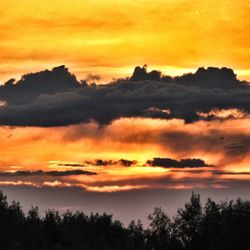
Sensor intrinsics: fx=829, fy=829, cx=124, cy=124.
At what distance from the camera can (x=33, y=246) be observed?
127 meters

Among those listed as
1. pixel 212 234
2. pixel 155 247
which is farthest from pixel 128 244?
pixel 212 234

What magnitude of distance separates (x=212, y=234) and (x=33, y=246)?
2797 centimetres

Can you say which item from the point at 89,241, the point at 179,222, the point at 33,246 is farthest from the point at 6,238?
the point at 179,222

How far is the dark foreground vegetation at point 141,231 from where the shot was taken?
412 feet

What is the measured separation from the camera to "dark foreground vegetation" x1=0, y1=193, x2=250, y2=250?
412ft

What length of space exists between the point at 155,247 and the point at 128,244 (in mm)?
4623

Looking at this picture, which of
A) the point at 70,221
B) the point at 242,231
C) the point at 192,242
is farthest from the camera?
the point at 70,221

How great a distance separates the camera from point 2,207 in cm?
A: 14925

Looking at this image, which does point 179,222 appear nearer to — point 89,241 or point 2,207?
point 89,241

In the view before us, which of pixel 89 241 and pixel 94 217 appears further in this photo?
pixel 94 217

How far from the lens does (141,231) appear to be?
14650 centimetres

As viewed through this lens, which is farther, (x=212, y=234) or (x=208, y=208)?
(x=208, y=208)

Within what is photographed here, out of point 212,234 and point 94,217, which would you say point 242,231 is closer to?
point 212,234

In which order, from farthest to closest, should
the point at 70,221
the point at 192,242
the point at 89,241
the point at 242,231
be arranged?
1. the point at 70,221
2. the point at 89,241
3. the point at 192,242
4. the point at 242,231
